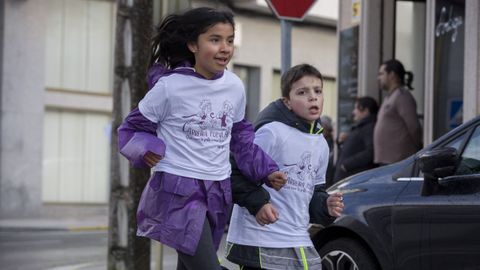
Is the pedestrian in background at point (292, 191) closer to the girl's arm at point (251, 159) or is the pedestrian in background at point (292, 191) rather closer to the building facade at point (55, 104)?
the girl's arm at point (251, 159)

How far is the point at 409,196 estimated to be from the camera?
19.6 ft

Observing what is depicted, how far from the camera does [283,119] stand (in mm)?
5008

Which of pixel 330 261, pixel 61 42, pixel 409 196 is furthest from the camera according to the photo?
pixel 61 42

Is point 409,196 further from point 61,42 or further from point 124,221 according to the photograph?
point 61,42

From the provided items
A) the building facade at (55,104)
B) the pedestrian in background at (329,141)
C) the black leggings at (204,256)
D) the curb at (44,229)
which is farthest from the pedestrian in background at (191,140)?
the building facade at (55,104)

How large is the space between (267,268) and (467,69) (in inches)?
217

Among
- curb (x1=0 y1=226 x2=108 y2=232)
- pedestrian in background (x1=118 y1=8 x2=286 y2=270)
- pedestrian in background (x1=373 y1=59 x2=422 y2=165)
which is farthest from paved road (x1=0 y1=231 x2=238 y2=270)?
pedestrian in background (x1=118 y1=8 x2=286 y2=270)

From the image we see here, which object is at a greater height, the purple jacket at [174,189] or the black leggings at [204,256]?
the purple jacket at [174,189]

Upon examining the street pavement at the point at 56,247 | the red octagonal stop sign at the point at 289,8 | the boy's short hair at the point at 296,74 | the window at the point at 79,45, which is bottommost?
the street pavement at the point at 56,247

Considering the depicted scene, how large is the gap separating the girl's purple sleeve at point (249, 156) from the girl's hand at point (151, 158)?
21.9 inches

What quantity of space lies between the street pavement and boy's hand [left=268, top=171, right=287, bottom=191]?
11.3 ft

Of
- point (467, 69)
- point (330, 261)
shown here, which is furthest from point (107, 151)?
point (330, 261)

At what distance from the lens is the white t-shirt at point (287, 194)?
4.88 m

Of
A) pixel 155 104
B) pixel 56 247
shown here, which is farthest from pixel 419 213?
pixel 56 247
